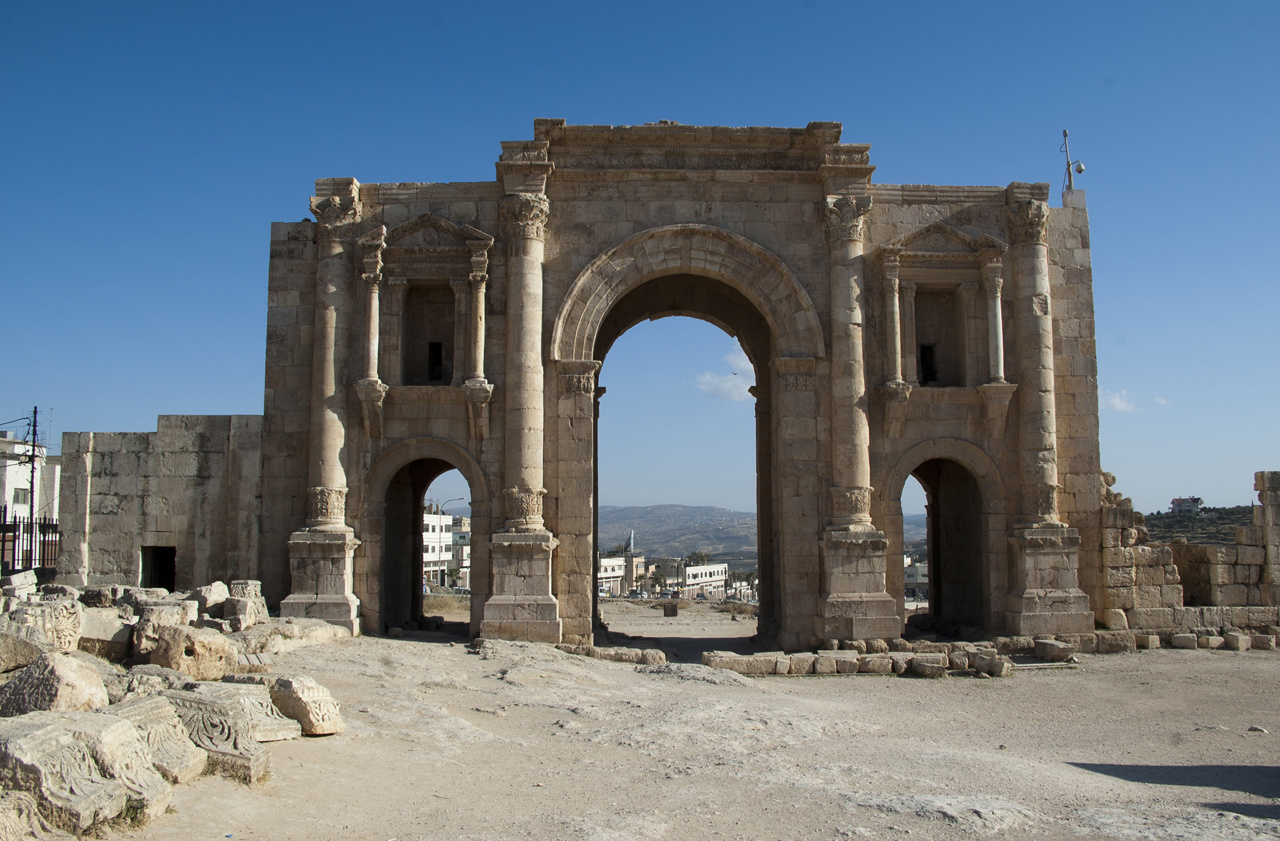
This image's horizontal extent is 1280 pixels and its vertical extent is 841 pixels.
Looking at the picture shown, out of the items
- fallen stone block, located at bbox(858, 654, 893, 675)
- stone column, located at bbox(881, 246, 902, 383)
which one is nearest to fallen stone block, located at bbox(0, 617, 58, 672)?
fallen stone block, located at bbox(858, 654, 893, 675)

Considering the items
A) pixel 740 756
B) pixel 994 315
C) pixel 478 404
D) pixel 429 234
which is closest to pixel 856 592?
pixel 994 315

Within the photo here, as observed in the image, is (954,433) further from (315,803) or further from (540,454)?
(315,803)

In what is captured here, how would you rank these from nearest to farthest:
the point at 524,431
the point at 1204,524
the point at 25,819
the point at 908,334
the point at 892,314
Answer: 1. the point at 25,819
2. the point at 524,431
3. the point at 892,314
4. the point at 908,334
5. the point at 1204,524

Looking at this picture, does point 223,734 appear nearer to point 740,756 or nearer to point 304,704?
point 304,704

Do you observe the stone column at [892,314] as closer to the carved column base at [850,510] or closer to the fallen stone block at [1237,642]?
the carved column base at [850,510]

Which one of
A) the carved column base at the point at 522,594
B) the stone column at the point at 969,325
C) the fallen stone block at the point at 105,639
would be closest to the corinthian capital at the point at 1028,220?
the stone column at the point at 969,325

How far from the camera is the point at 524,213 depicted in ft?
50.3

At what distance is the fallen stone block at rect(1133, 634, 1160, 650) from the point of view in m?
15.4

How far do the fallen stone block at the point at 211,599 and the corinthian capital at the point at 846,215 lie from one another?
11.4 meters

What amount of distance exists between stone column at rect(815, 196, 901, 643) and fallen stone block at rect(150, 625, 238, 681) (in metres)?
9.14

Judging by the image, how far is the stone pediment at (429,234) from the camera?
15.6 m

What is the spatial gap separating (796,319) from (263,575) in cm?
1015

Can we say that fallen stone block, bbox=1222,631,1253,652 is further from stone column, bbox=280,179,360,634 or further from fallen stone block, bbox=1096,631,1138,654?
stone column, bbox=280,179,360,634

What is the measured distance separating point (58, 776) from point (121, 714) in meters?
1.12
